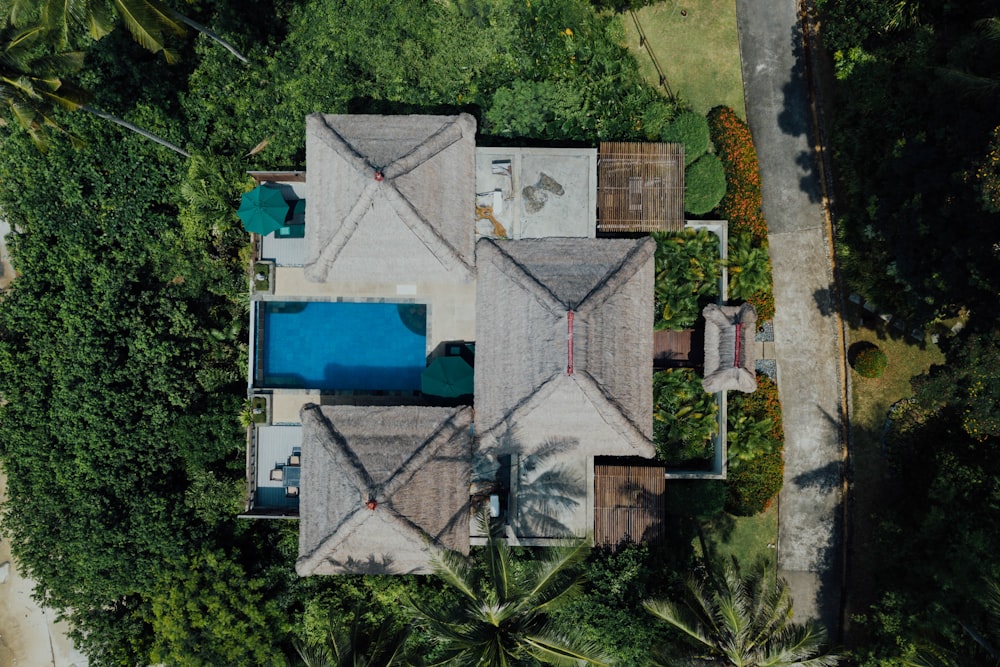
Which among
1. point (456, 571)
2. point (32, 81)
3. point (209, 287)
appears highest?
point (32, 81)

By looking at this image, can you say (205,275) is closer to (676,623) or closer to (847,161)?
(676,623)

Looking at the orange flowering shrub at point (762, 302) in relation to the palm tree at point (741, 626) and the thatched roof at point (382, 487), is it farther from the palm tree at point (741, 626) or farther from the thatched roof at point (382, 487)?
the thatched roof at point (382, 487)

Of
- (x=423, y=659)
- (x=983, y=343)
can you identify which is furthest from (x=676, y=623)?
(x=983, y=343)

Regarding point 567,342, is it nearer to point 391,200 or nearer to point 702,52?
point 391,200

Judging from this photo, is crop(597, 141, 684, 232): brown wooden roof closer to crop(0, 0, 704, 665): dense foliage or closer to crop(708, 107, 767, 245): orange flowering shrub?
crop(0, 0, 704, 665): dense foliage

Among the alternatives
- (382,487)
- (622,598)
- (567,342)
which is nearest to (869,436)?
(622,598)

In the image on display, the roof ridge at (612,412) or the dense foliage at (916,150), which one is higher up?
the dense foliage at (916,150)

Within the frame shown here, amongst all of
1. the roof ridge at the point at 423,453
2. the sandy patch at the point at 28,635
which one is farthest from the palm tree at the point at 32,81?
the sandy patch at the point at 28,635
